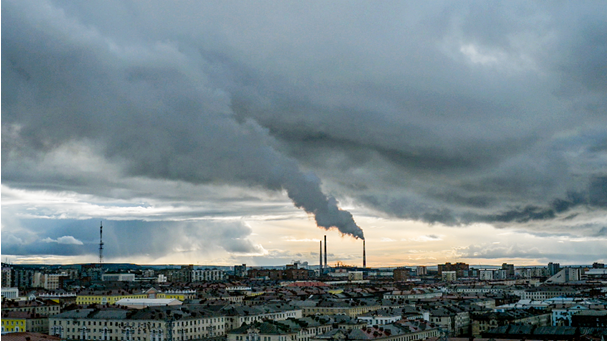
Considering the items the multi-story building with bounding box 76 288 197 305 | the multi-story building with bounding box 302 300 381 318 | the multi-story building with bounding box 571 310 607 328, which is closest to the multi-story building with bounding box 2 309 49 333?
the multi-story building with bounding box 76 288 197 305

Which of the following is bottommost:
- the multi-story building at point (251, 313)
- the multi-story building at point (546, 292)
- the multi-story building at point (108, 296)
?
the multi-story building at point (546, 292)

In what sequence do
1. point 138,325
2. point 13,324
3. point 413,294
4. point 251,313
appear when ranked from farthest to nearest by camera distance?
point 413,294 < point 251,313 < point 13,324 < point 138,325

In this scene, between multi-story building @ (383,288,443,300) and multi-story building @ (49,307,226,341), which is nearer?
multi-story building @ (49,307,226,341)

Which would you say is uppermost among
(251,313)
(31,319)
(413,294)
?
(251,313)

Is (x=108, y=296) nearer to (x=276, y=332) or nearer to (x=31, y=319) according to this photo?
(x=31, y=319)

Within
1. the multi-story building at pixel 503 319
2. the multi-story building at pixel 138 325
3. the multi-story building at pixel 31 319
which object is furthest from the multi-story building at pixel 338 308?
the multi-story building at pixel 31 319

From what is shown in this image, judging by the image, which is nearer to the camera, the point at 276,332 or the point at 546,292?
the point at 276,332

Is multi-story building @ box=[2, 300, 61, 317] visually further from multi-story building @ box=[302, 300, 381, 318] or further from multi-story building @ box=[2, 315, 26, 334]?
multi-story building @ box=[302, 300, 381, 318]

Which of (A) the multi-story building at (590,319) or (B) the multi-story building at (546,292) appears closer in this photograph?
(A) the multi-story building at (590,319)

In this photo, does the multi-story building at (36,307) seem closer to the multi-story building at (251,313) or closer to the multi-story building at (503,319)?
the multi-story building at (251,313)

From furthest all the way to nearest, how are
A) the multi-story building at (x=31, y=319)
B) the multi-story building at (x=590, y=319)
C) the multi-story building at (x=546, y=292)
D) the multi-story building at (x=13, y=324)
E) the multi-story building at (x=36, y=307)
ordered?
the multi-story building at (x=546, y=292) < the multi-story building at (x=36, y=307) < the multi-story building at (x=590, y=319) < the multi-story building at (x=31, y=319) < the multi-story building at (x=13, y=324)

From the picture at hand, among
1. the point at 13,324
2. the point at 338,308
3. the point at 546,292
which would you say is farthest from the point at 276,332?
the point at 546,292

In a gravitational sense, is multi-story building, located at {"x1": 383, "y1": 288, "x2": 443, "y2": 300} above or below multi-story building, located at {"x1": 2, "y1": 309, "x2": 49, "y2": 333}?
below
